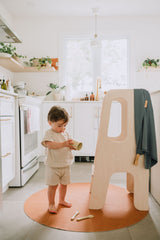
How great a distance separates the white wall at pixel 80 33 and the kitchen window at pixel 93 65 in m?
0.13

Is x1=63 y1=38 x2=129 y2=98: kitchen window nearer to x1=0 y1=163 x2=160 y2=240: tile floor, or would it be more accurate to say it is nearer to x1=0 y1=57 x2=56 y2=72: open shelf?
x1=0 y1=57 x2=56 y2=72: open shelf

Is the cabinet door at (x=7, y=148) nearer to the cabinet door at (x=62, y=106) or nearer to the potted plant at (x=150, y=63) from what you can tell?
the cabinet door at (x=62, y=106)

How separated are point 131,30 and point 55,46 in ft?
4.57

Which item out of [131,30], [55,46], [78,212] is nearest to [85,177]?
[78,212]

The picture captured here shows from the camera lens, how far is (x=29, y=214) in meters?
1.62

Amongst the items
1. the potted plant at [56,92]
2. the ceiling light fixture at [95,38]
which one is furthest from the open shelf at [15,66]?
the ceiling light fixture at [95,38]

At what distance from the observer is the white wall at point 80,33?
379 cm

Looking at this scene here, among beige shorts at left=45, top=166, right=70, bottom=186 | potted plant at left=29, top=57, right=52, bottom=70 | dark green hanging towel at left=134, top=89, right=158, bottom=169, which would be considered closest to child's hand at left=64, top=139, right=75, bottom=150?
beige shorts at left=45, top=166, right=70, bottom=186

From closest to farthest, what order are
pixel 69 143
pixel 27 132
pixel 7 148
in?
pixel 69 143
pixel 7 148
pixel 27 132

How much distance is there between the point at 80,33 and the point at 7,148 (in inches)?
107

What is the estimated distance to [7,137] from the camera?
6.55 ft

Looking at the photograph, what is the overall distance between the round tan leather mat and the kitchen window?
7.49ft

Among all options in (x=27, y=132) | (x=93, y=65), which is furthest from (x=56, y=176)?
(x=93, y=65)

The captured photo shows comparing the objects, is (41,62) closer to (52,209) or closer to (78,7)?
(78,7)
